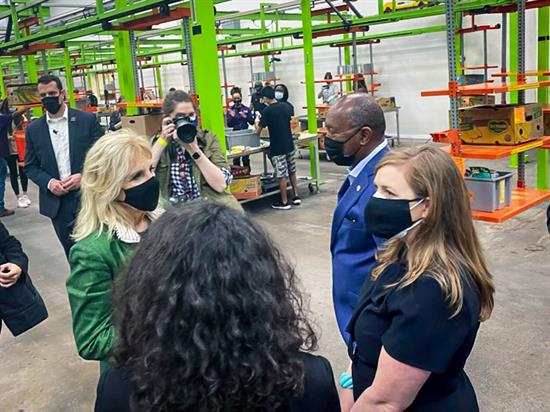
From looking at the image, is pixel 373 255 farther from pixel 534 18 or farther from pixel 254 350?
pixel 534 18

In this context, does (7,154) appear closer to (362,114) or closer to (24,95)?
(24,95)

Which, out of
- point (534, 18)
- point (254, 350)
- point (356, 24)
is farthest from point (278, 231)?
point (534, 18)

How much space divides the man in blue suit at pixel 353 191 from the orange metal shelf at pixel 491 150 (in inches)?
55.0

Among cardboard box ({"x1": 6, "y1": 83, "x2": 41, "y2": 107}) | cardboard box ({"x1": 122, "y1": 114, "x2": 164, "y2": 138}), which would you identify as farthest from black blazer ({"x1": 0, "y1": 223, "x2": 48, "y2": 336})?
cardboard box ({"x1": 6, "y1": 83, "x2": 41, "y2": 107})

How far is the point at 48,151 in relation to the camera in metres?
3.50

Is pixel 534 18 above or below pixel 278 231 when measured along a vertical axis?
above

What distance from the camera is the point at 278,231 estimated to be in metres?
5.90

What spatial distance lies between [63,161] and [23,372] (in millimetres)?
1310

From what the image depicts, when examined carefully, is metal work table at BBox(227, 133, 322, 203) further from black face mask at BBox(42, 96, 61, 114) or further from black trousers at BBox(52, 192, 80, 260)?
black trousers at BBox(52, 192, 80, 260)

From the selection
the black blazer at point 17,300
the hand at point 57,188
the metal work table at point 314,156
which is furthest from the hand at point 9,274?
the metal work table at point 314,156

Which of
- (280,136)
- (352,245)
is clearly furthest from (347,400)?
(280,136)

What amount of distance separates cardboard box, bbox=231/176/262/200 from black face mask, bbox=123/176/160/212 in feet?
16.0

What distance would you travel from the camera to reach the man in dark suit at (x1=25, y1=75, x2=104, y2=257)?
3453 mm

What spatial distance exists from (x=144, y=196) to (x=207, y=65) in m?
2.15
